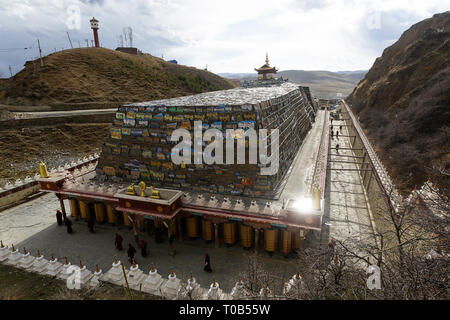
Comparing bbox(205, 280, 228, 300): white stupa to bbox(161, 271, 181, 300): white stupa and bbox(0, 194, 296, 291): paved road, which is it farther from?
bbox(0, 194, 296, 291): paved road

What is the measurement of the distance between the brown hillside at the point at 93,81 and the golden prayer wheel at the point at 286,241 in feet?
167

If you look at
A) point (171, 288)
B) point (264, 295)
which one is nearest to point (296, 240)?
point (264, 295)

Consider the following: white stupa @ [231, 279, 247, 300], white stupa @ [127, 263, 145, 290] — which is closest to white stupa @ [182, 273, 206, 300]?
white stupa @ [231, 279, 247, 300]

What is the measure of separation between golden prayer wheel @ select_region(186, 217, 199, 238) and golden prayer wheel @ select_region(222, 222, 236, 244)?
183 centimetres

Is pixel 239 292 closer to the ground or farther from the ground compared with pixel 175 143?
closer to the ground

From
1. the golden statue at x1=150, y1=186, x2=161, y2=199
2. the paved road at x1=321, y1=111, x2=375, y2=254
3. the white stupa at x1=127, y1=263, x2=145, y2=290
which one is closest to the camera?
the white stupa at x1=127, y1=263, x2=145, y2=290

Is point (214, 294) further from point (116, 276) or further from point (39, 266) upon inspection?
point (39, 266)

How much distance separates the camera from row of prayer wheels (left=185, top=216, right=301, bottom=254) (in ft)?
44.1

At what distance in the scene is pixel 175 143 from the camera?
1599cm

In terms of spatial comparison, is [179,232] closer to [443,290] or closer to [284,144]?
[284,144]

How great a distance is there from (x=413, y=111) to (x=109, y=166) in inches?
1360

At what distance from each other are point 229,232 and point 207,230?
4.66 feet

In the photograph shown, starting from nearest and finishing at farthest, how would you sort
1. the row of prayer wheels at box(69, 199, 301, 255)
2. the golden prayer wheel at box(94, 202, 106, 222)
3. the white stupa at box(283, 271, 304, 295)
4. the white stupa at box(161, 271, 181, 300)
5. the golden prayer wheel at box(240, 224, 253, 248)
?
the white stupa at box(283, 271, 304, 295) < the white stupa at box(161, 271, 181, 300) < the row of prayer wheels at box(69, 199, 301, 255) < the golden prayer wheel at box(240, 224, 253, 248) < the golden prayer wheel at box(94, 202, 106, 222)
